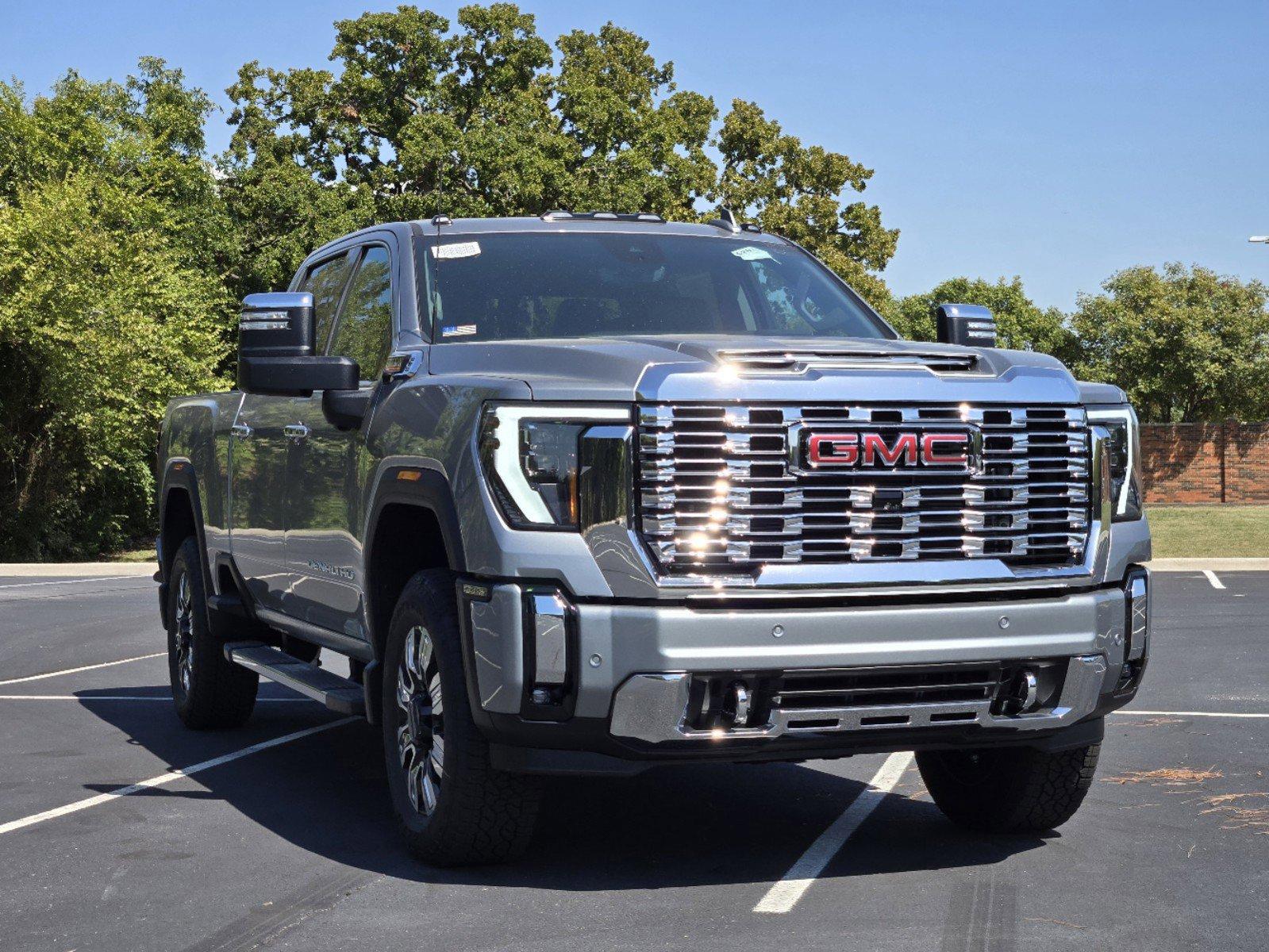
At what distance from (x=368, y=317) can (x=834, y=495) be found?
8.65 ft

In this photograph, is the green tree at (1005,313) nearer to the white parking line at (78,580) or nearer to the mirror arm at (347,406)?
the white parking line at (78,580)

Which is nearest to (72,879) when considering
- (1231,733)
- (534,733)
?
(534,733)

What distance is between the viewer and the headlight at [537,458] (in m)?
5.09

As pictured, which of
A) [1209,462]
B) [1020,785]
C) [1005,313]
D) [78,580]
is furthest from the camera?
[1005,313]

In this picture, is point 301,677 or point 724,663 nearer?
point 724,663

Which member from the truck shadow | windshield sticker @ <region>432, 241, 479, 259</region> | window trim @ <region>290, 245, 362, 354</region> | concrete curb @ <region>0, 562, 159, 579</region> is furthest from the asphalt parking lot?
concrete curb @ <region>0, 562, 159, 579</region>

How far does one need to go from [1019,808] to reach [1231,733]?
3145mm

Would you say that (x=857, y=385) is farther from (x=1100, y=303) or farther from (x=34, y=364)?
(x=1100, y=303)

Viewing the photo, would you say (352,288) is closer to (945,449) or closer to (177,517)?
(177,517)

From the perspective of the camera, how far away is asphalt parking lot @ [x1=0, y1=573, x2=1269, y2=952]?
4.91m

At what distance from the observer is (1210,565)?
82.1 feet

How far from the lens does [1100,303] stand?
59.8 metres

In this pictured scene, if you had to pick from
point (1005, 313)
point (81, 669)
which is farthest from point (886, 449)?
point (1005, 313)

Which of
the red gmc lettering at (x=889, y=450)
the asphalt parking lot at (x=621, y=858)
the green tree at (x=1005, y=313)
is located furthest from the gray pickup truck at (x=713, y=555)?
the green tree at (x=1005, y=313)
